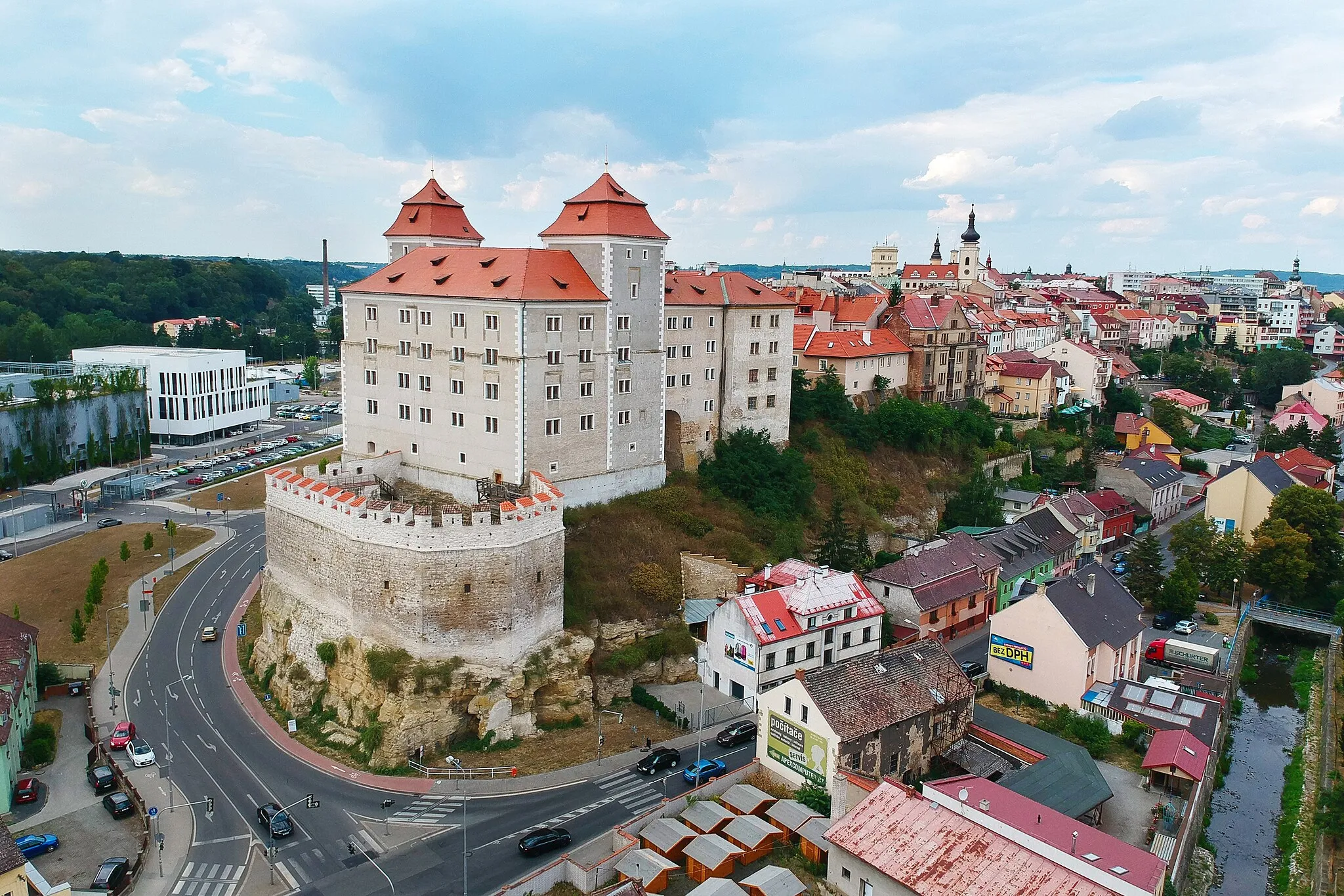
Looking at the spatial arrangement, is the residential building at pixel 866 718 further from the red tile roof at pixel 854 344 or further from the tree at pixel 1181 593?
the red tile roof at pixel 854 344

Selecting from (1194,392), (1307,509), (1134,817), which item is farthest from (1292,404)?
(1134,817)

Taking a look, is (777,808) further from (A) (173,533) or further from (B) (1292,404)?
(B) (1292,404)

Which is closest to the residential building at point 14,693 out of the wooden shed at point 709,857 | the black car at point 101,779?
the black car at point 101,779

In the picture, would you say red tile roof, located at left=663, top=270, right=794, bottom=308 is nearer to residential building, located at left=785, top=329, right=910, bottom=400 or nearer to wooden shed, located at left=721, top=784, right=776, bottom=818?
residential building, located at left=785, top=329, right=910, bottom=400

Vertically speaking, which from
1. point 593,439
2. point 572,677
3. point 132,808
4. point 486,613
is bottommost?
point 132,808

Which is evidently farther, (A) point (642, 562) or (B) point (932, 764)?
(A) point (642, 562)

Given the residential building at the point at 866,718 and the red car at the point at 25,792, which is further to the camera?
the red car at the point at 25,792

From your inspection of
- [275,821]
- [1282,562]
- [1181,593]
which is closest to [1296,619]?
[1282,562]
